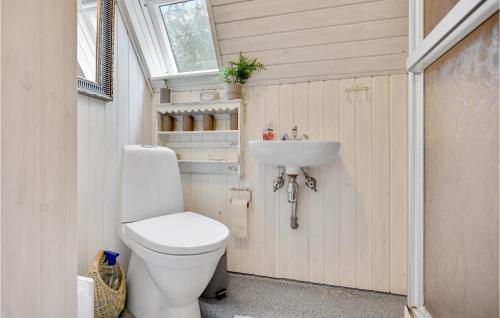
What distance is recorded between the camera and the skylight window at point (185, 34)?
1808 millimetres

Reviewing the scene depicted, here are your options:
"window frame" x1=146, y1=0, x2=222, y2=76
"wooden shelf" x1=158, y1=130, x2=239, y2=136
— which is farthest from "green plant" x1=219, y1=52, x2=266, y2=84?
"wooden shelf" x1=158, y1=130, x2=239, y2=136

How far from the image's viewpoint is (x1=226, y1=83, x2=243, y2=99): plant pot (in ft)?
5.64

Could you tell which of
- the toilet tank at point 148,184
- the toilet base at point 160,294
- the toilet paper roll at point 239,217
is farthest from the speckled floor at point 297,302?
the toilet tank at point 148,184

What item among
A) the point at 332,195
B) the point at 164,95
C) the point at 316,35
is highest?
the point at 316,35

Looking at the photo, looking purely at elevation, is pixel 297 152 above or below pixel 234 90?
below

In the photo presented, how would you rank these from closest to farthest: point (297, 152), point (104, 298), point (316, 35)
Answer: point (104, 298) → point (297, 152) → point (316, 35)

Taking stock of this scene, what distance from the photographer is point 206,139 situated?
1910 mm

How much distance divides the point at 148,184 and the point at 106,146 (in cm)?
34

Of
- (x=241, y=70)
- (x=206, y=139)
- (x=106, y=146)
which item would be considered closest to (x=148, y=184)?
(x=106, y=146)

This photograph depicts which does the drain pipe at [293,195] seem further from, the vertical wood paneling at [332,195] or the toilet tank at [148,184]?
the toilet tank at [148,184]

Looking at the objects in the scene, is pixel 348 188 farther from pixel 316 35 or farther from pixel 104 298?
pixel 104 298

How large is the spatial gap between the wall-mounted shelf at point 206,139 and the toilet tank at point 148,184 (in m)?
0.25

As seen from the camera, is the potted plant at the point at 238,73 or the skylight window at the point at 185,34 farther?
the skylight window at the point at 185,34

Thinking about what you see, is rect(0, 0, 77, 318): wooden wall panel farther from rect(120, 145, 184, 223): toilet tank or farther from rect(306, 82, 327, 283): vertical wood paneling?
rect(306, 82, 327, 283): vertical wood paneling
